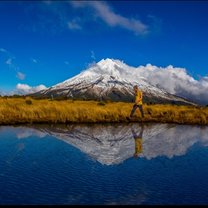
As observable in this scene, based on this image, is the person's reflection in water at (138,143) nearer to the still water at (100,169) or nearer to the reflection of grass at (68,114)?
the still water at (100,169)

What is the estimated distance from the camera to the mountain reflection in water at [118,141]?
1480cm

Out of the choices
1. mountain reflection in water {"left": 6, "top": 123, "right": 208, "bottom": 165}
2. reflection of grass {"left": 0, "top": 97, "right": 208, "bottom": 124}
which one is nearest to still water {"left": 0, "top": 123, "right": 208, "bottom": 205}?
mountain reflection in water {"left": 6, "top": 123, "right": 208, "bottom": 165}

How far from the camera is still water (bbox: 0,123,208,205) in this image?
9125 mm

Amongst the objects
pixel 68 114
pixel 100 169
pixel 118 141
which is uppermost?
pixel 68 114

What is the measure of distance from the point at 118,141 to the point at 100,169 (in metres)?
6.39

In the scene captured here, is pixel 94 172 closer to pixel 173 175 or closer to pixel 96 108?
pixel 173 175

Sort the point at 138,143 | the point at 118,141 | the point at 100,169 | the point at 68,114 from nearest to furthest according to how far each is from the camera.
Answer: the point at 100,169, the point at 138,143, the point at 118,141, the point at 68,114

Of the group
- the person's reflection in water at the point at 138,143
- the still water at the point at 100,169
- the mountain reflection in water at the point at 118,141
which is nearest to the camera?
the still water at the point at 100,169

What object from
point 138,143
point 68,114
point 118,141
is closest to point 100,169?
point 138,143

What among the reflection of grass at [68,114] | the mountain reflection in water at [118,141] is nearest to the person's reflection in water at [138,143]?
the mountain reflection in water at [118,141]

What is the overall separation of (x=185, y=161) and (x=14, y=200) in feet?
23.5

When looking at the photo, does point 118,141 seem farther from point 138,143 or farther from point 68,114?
point 68,114

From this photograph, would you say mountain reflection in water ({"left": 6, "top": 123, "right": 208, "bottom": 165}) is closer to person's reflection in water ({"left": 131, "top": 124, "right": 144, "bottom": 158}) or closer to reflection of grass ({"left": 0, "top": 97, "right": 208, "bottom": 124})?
person's reflection in water ({"left": 131, "top": 124, "right": 144, "bottom": 158})

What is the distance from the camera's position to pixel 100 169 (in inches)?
474
